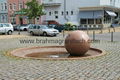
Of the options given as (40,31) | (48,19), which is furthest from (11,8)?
(40,31)

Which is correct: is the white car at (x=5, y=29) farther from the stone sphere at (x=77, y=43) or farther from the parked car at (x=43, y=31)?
the stone sphere at (x=77, y=43)

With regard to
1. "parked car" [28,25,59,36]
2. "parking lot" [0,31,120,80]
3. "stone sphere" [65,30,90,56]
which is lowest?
"parked car" [28,25,59,36]

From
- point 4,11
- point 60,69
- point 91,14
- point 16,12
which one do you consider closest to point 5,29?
point 91,14

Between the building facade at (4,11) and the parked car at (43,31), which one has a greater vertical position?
the building facade at (4,11)

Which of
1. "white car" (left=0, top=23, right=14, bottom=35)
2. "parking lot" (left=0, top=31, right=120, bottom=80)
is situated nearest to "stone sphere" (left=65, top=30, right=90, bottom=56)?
"parking lot" (left=0, top=31, right=120, bottom=80)

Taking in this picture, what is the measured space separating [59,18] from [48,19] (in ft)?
9.53

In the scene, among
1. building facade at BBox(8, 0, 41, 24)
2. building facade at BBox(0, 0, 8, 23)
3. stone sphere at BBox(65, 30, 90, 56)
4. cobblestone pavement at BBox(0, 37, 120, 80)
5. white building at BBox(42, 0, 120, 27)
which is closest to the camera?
cobblestone pavement at BBox(0, 37, 120, 80)

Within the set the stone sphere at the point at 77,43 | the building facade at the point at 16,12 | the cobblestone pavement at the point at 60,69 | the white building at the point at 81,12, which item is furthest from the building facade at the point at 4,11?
the cobblestone pavement at the point at 60,69

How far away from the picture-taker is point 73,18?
4919cm

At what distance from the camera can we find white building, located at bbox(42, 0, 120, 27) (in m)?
46.3

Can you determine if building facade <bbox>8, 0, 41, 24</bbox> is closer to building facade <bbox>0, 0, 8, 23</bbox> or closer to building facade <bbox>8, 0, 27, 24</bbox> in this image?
building facade <bbox>8, 0, 27, 24</bbox>

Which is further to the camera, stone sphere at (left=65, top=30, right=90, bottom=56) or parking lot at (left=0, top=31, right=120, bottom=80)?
stone sphere at (left=65, top=30, right=90, bottom=56)

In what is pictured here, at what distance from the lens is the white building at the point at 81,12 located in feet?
152

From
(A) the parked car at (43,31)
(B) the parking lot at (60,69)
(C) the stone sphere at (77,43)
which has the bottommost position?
(A) the parked car at (43,31)
